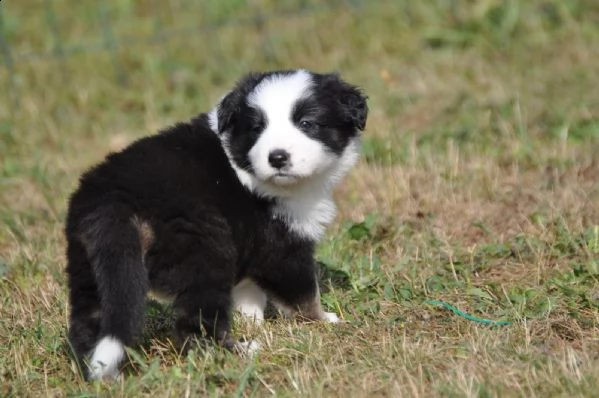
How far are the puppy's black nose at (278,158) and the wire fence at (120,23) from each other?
5.05 m

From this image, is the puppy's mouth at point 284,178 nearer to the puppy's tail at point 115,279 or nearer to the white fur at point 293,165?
the white fur at point 293,165

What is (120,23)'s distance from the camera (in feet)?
34.6

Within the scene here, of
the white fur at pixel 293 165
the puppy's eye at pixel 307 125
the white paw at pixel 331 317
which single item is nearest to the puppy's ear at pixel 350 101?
the white fur at pixel 293 165

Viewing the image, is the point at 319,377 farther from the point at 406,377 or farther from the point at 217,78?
the point at 217,78

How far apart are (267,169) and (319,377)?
0.97m

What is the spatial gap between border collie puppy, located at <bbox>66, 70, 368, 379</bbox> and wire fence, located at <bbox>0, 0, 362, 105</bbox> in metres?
4.80

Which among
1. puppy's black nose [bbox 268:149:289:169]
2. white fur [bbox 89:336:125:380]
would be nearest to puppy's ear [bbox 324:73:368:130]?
puppy's black nose [bbox 268:149:289:169]

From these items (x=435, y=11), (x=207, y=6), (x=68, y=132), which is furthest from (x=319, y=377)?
(x=207, y=6)

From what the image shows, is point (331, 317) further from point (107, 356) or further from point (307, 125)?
point (107, 356)

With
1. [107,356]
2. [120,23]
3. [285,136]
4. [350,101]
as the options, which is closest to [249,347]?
[107,356]

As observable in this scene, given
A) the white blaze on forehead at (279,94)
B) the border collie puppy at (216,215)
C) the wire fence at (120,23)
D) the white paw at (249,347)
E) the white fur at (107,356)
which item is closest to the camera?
the white fur at (107,356)

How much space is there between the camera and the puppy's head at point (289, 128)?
4.72 meters

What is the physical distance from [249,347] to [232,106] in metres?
1.11

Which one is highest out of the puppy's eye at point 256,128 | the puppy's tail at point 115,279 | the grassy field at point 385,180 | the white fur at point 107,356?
the puppy's eye at point 256,128
